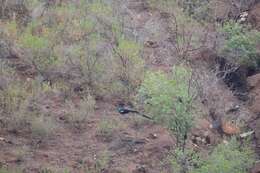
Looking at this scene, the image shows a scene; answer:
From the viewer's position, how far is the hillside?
5.36 metres

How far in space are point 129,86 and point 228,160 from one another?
68.9 inches

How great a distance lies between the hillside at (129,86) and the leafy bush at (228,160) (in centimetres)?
1

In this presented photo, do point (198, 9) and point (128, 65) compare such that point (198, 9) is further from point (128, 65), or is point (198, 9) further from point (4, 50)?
point (4, 50)

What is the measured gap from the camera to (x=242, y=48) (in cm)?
713

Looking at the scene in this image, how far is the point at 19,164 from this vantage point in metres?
5.24

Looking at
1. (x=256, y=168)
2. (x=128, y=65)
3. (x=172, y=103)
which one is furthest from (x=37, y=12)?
(x=256, y=168)

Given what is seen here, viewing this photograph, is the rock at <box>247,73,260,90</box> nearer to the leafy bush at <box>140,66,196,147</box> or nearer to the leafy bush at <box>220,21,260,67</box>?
the leafy bush at <box>220,21,260,67</box>

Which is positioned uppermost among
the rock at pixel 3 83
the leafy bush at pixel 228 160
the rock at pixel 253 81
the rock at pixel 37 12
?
the rock at pixel 37 12

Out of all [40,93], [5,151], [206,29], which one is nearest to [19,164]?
[5,151]

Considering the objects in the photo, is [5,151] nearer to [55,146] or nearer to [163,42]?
[55,146]

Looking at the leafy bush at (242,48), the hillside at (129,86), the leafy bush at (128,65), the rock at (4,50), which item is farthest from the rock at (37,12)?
the leafy bush at (242,48)

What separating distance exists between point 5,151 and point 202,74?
8.56 feet

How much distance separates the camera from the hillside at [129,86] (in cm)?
536

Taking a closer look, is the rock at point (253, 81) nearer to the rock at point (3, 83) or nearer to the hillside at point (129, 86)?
the hillside at point (129, 86)
